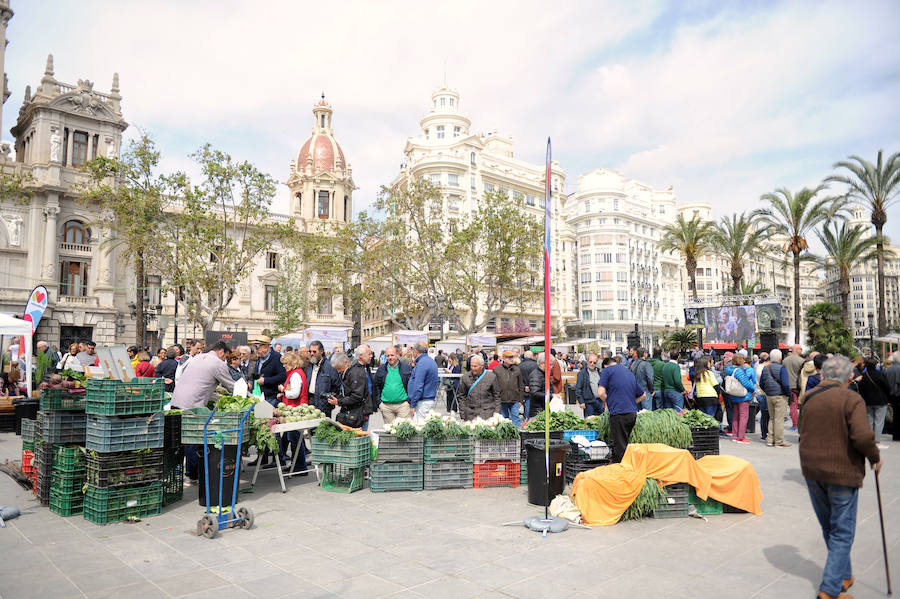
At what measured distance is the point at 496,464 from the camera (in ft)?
26.2

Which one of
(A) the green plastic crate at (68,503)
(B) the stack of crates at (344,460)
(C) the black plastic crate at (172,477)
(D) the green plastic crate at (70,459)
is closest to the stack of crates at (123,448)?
(D) the green plastic crate at (70,459)

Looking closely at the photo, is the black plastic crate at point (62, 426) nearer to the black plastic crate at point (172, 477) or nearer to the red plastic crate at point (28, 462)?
the black plastic crate at point (172, 477)

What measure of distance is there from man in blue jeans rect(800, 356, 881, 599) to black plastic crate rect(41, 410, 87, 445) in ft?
24.4

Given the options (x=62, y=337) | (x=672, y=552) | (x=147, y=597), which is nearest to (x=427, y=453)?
(x=672, y=552)

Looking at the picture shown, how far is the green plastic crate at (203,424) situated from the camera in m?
6.49

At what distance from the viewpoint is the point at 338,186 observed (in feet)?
182

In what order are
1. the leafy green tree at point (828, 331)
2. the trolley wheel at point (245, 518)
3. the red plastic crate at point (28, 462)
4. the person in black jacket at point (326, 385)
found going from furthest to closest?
the leafy green tree at point (828, 331) → the person in black jacket at point (326, 385) → the red plastic crate at point (28, 462) → the trolley wheel at point (245, 518)

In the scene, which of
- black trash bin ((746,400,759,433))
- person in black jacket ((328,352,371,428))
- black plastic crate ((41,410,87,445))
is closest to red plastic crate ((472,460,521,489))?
person in black jacket ((328,352,371,428))

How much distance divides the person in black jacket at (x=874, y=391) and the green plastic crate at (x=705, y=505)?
6.30 meters

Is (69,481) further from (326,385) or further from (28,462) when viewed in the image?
(326,385)

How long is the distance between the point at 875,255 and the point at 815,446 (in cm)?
3468

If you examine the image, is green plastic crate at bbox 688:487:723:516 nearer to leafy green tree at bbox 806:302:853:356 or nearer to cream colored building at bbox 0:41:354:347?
cream colored building at bbox 0:41:354:347

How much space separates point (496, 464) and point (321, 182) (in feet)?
165

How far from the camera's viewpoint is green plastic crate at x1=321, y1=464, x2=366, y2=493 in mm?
7730
